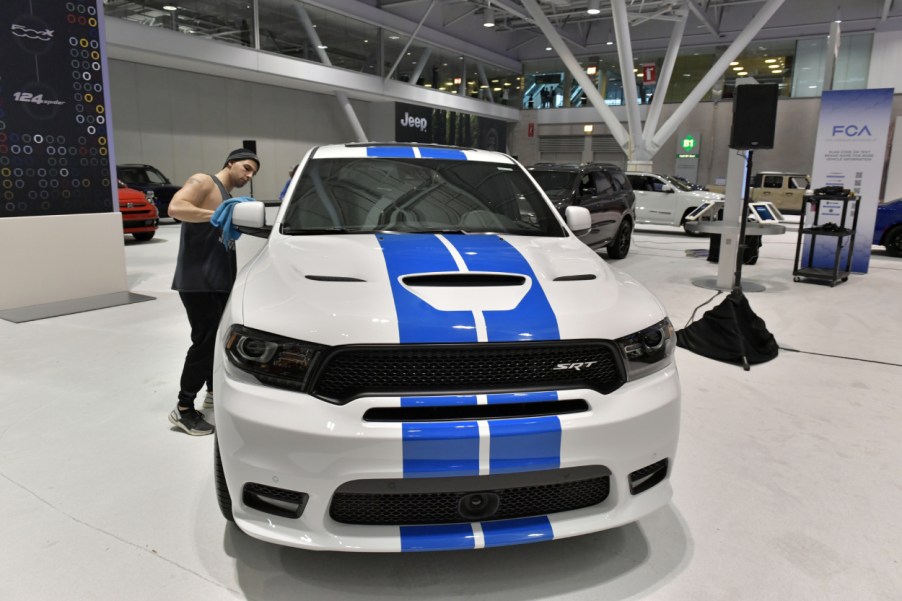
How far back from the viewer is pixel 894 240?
10.6 m

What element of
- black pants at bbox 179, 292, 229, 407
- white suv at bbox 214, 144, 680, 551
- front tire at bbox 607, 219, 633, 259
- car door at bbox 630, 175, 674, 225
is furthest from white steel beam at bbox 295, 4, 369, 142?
white suv at bbox 214, 144, 680, 551

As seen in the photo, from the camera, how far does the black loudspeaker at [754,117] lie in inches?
207

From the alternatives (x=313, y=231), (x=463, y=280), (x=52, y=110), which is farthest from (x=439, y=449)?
(x=52, y=110)

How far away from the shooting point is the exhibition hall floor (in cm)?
204

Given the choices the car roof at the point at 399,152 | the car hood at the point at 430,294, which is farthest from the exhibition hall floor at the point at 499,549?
the car roof at the point at 399,152

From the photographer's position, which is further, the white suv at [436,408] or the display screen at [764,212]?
the display screen at [764,212]

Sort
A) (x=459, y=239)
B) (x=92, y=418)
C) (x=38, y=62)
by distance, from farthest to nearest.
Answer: (x=38, y=62) < (x=92, y=418) < (x=459, y=239)

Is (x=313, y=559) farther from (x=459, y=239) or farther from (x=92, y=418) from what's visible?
(x=92, y=418)

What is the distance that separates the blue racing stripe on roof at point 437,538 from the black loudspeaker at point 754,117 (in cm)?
477

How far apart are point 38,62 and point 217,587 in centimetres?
552

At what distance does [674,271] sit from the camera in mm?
8922

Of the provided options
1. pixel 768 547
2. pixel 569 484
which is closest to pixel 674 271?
pixel 768 547

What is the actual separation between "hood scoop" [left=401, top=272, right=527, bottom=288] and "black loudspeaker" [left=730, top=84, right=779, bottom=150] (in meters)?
4.14

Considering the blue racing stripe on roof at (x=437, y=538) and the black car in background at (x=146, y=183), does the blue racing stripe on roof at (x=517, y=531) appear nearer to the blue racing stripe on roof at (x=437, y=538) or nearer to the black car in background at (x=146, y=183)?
the blue racing stripe on roof at (x=437, y=538)
